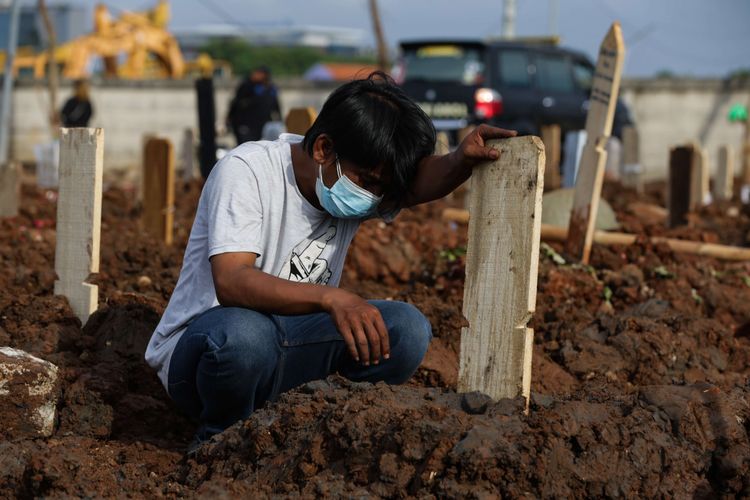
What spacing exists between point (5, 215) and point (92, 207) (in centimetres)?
453

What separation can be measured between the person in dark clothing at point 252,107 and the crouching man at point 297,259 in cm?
971

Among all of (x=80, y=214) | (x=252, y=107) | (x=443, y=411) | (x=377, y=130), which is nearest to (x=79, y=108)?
(x=252, y=107)

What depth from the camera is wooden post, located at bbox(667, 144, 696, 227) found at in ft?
26.8

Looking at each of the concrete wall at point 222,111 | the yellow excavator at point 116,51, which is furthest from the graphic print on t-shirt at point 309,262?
the yellow excavator at point 116,51

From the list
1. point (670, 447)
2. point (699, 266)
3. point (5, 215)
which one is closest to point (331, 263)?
point (670, 447)

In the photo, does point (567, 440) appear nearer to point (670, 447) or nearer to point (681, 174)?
point (670, 447)

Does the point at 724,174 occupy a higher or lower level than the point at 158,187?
lower

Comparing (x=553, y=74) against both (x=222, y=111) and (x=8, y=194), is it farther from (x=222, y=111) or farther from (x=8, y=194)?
(x=8, y=194)

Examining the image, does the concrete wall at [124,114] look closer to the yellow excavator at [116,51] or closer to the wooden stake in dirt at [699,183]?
the yellow excavator at [116,51]

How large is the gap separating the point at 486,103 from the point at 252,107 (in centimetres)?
308

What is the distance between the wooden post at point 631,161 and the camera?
13070mm

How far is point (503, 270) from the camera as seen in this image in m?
3.20

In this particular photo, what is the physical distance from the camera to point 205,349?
330 cm

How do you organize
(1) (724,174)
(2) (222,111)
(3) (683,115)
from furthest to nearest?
(3) (683,115)
(2) (222,111)
(1) (724,174)
